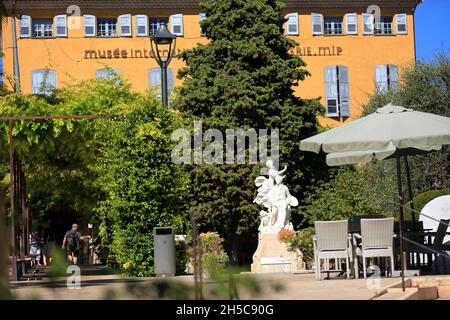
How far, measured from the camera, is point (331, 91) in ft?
153

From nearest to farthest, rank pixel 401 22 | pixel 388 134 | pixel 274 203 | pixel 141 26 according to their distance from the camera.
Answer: pixel 388 134
pixel 274 203
pixel 141 26
pixel 401 22

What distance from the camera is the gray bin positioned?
15.9 metres

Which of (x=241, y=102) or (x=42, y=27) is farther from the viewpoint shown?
(x=42, y=27)

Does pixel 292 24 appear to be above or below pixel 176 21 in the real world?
below

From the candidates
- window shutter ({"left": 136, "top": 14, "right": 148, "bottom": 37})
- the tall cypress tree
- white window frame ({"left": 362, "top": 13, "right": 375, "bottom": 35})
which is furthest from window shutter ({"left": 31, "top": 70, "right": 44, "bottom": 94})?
white window frame ({"left": 362, "top": 13, "right": 375, "bottom": 35})

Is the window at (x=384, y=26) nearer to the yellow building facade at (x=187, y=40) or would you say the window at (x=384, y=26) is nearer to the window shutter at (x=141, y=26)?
the yellow building facade at (x=187, y=40)

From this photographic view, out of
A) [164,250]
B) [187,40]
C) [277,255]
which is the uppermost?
[187,40]

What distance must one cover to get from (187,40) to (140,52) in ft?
7.39

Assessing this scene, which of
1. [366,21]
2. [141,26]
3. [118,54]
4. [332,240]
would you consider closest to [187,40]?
[141,26]

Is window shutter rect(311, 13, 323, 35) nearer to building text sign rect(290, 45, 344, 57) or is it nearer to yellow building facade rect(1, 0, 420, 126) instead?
yellow building facade rect(1, 0, 420, 126)

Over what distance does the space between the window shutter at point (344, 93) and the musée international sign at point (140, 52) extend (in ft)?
2.82

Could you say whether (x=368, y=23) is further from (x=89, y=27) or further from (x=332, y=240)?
(x=332, y=240)

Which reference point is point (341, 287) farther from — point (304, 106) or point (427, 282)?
point (304, 106)
